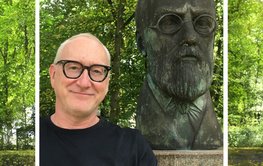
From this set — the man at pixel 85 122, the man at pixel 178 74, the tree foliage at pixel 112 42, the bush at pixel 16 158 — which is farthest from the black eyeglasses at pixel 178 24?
the bush at pixel 16 158

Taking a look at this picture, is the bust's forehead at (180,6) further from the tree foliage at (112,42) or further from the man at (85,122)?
the tree foliage at (112,42)

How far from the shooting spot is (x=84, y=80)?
1704mm

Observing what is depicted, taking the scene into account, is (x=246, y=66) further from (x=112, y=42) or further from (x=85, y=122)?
(x=85, y=122)

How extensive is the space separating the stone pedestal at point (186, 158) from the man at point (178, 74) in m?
0.13

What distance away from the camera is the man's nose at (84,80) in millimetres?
1705

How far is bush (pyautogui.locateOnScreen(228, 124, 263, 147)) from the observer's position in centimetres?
422

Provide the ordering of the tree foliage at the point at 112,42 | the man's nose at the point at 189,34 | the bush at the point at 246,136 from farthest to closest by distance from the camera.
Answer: the tree foliage at the point at 112,42
the bush at the point at 246,136
the man's nose at the point at 189,34

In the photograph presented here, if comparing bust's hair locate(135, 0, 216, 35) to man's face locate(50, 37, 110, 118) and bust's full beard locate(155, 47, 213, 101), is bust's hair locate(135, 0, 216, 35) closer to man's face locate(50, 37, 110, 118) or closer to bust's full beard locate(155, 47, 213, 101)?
bust's full beard locate(155, 47, 213, 101)

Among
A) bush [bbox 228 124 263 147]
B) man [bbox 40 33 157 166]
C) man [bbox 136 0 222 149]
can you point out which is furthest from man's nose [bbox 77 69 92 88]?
bush [bbox 228 124 263 147]

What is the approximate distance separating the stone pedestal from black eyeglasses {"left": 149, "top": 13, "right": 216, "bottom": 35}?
2.21 ft

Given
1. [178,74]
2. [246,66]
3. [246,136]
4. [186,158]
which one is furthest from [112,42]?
[186,158]

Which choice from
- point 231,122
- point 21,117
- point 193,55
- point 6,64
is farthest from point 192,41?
point 6,64

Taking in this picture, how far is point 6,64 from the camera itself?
7273 mm

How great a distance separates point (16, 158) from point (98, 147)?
4706 mm
